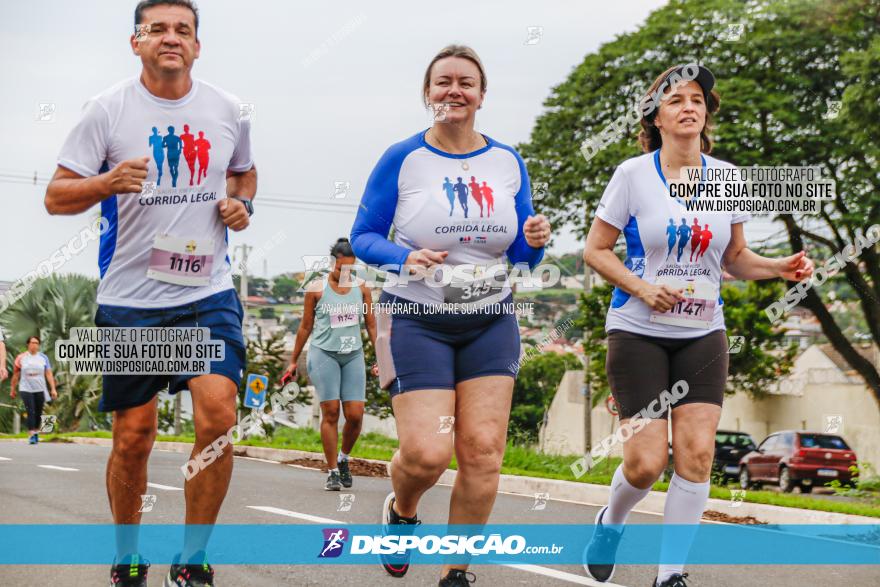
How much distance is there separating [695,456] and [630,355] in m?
0.53

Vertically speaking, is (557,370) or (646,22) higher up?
(646,22)

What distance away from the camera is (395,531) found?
16.6 feet

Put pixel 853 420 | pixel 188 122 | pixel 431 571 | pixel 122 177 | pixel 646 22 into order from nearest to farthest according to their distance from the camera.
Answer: pixel 122 177 → pixel 188 122 → pixel 431 571 → pixel 646 22 → pixel 853 420

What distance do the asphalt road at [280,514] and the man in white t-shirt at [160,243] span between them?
3.27 ft

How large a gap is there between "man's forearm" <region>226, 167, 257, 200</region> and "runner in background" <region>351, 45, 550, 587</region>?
0.46 m

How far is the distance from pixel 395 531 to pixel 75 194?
75.6 inches

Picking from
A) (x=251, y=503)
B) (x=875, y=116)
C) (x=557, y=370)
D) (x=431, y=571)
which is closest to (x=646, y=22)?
(x=875, y=116)

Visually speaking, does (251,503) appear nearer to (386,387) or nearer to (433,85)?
(386,387)

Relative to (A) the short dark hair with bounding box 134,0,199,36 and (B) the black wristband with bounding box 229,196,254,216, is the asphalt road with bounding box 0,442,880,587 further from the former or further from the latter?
(A) the short dark hair with bounding box 134,0,199,36

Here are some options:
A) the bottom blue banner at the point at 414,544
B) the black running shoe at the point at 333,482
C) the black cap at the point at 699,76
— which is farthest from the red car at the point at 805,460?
the black cap at the point at 699,76

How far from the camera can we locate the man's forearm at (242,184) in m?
4.80

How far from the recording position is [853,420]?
115ft

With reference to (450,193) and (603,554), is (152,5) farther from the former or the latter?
(603,554)

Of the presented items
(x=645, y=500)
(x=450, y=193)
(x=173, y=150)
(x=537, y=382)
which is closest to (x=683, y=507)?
(x=450, y=193)
